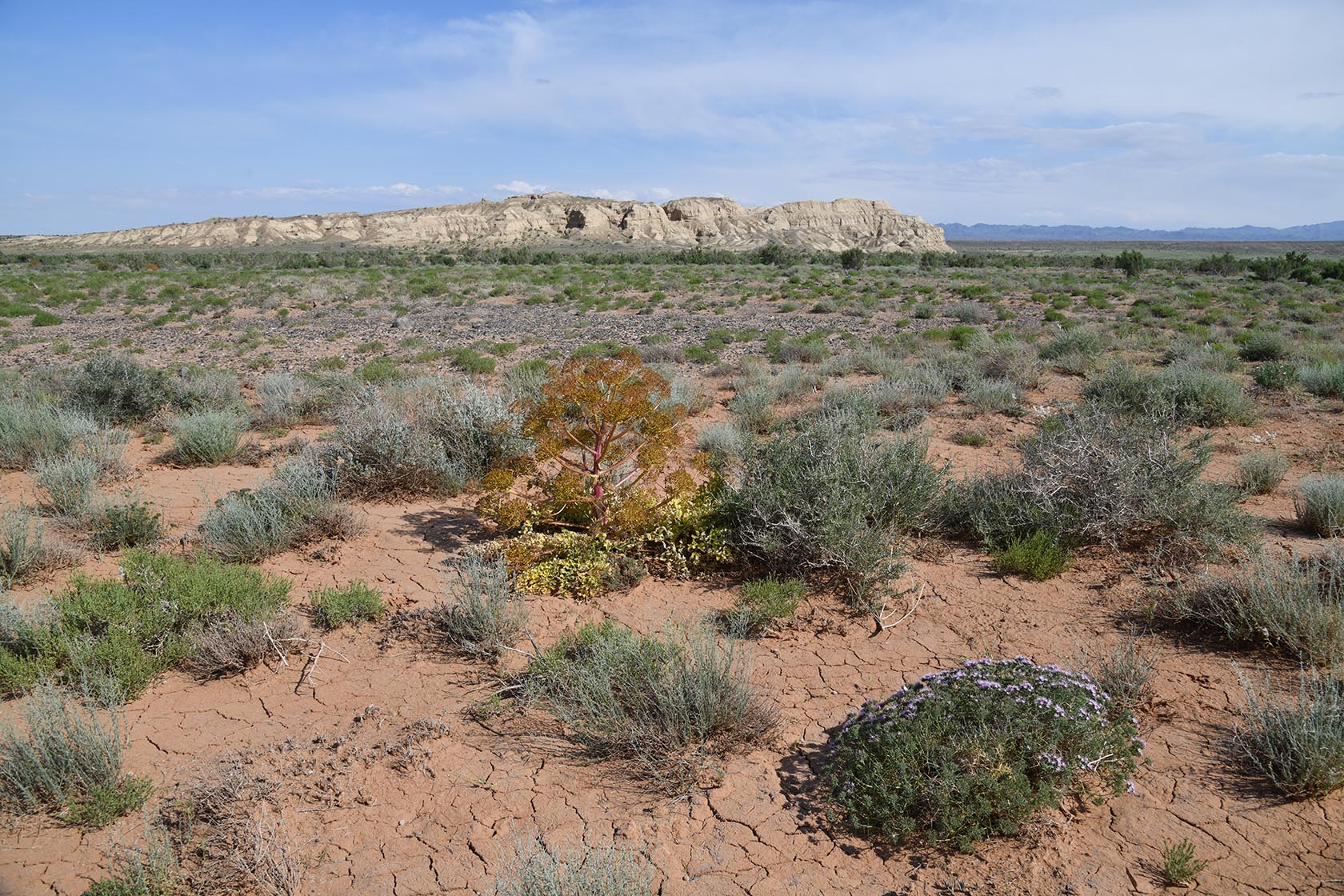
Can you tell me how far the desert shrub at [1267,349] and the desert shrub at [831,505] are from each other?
10851 millimetres

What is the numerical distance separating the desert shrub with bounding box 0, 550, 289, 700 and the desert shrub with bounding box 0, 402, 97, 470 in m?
3.89

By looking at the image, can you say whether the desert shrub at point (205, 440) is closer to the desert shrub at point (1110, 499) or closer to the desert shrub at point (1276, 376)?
the desert shrub at point (1110, 499)

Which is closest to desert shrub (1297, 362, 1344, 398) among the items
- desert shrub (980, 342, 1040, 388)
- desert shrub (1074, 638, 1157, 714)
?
desert shrub (980, 342, 1040, 388)

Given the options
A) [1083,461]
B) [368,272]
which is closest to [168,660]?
[1083,461]

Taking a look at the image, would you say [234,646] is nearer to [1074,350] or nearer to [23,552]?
[23,552]

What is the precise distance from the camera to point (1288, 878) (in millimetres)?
2621

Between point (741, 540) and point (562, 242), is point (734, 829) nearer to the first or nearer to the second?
point (741, 540)

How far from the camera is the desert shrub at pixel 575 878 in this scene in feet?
7.73

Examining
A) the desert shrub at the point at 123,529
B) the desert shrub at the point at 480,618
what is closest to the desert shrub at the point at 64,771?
the desert shrub at the point at 480,618

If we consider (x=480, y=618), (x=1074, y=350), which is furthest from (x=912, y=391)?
(x=480, y=618)

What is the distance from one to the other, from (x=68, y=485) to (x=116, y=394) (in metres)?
3.24

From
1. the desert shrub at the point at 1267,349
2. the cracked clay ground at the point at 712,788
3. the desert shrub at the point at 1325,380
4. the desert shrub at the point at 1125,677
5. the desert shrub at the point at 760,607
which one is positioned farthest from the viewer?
the desert shrub at the point at 1267,349

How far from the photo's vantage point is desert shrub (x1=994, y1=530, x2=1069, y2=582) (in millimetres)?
5008

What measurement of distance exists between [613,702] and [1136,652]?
295 centimetres
